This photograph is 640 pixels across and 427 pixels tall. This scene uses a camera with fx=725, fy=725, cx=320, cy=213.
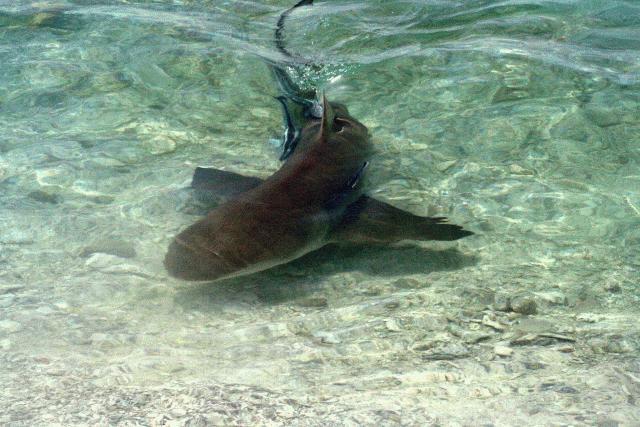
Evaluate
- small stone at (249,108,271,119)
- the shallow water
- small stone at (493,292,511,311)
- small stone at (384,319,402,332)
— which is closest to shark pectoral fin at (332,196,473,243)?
the shallow water

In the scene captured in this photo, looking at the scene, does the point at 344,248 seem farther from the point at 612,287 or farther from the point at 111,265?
the point at 612,287

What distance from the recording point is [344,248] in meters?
4.43

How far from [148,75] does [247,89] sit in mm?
1006

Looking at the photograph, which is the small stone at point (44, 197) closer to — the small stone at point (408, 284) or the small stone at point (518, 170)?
the small stone at point (408, 284)

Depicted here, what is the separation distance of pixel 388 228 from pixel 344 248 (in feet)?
1.02

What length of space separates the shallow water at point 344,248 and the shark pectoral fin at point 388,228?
0.17m

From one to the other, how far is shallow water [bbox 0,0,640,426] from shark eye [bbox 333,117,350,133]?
0.36m

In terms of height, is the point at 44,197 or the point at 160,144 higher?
the point at 160,144

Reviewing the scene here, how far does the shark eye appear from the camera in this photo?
5.34 m

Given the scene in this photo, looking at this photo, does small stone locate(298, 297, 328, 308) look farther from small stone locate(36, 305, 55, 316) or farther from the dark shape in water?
small stone locate(36, 305, 55, 316)

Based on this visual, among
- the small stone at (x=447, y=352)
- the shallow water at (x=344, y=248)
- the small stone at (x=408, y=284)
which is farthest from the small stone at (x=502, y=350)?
the small stone at (x=408, y=284)

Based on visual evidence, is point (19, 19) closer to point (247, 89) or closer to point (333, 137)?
point (247, 89)

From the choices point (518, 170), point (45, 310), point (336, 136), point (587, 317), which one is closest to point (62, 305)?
point (45, 310)

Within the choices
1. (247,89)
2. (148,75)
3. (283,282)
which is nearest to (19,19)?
(148,75)
